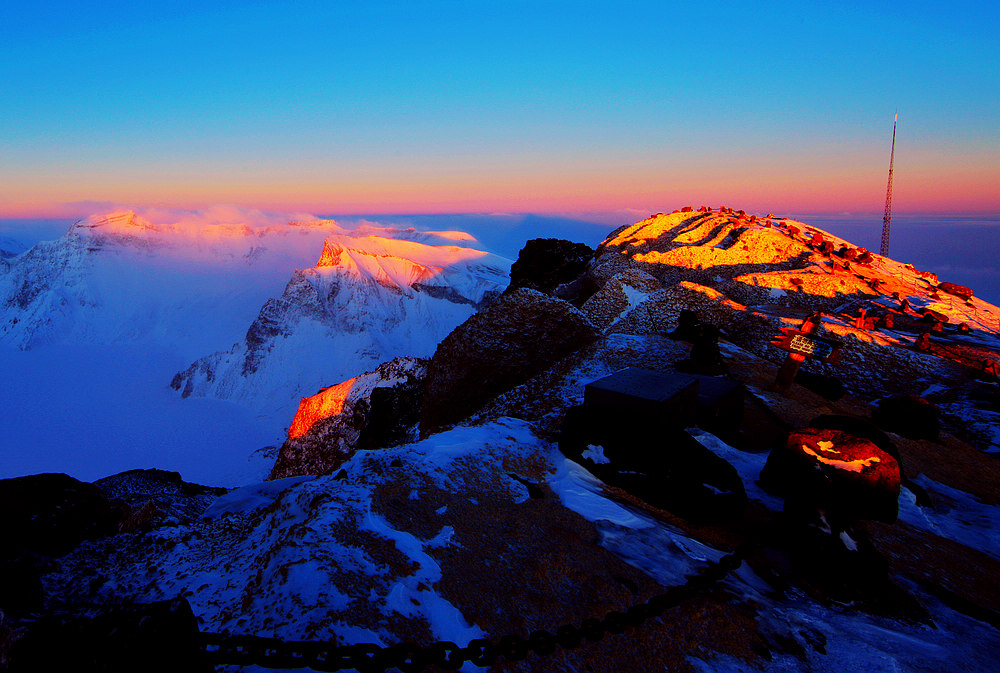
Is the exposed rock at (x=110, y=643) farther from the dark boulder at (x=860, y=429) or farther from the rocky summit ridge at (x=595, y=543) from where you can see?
the dark boulder at (x=860, y=429)

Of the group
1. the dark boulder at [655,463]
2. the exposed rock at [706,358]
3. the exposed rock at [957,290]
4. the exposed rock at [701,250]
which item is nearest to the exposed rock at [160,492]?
the dark boulder at [655,463]

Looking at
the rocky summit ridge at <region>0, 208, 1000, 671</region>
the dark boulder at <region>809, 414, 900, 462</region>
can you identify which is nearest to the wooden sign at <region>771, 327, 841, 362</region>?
the rocky summit ridge at <region>0, 208, 1000, 671</region>

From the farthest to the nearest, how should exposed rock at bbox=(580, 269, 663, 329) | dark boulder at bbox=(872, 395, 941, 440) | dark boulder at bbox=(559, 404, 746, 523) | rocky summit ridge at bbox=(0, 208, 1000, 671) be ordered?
1. exposed rock at bbox=(580, 269, 663, 329)
2. dark boulder at bbox=(872, 395, 941, 440)
3. dark boulder at bbox=(559, 404, 746, 523)
4. rocky summit ridge at bbox=(0, 208, 1000, 671)

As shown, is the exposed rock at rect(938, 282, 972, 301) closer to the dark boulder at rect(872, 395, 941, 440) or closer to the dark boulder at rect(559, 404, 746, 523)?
the dark boulder at rect(872, 395, 941, 440)

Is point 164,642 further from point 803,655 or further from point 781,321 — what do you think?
point 781,321

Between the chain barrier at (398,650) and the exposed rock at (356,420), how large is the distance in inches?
530

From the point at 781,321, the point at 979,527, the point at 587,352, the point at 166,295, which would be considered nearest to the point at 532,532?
the point at 979,527

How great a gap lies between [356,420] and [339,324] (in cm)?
13222

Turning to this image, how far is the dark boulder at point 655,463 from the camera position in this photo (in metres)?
6.51

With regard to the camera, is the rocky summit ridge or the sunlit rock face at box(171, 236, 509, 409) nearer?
the rocky summit ridge

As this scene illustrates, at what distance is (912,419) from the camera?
1229 centimetres

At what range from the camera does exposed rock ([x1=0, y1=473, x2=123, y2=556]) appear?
593 cm

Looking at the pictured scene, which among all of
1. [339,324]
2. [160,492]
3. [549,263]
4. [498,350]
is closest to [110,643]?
[160,492]

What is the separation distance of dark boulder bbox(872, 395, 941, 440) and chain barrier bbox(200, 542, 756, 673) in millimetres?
12364
